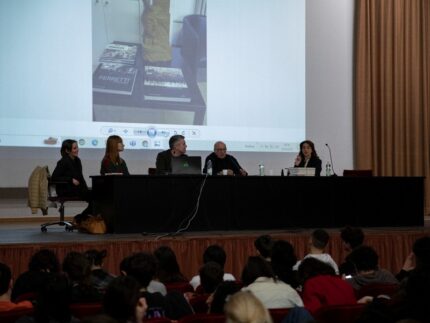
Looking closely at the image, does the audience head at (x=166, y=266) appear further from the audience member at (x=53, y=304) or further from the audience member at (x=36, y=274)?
the audience member at (x=53, y=304)

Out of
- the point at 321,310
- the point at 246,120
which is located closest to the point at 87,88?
the point at 246,120

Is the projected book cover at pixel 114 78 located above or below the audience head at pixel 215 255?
above

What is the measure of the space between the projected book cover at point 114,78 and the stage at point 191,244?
8.59 feet

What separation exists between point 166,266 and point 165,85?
16.8ft

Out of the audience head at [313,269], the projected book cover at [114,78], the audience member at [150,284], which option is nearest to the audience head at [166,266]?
the audience member at [150,284]

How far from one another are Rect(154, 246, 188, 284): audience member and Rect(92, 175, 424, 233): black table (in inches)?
87.8

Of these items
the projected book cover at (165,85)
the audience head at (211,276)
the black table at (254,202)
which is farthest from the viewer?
the projected book cover at (165,85)

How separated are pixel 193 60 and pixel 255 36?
3.72ft

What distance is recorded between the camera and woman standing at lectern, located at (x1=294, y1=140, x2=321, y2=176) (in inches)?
284

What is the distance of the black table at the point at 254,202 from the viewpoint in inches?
241

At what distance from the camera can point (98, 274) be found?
11.8ft

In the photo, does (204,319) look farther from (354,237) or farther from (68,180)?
(68,180)

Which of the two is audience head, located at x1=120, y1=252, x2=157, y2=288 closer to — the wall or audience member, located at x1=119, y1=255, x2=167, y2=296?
audience member, located at x1=119, y1=255, x2=167, y2=296

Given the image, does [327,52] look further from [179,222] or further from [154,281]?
[154,281]
